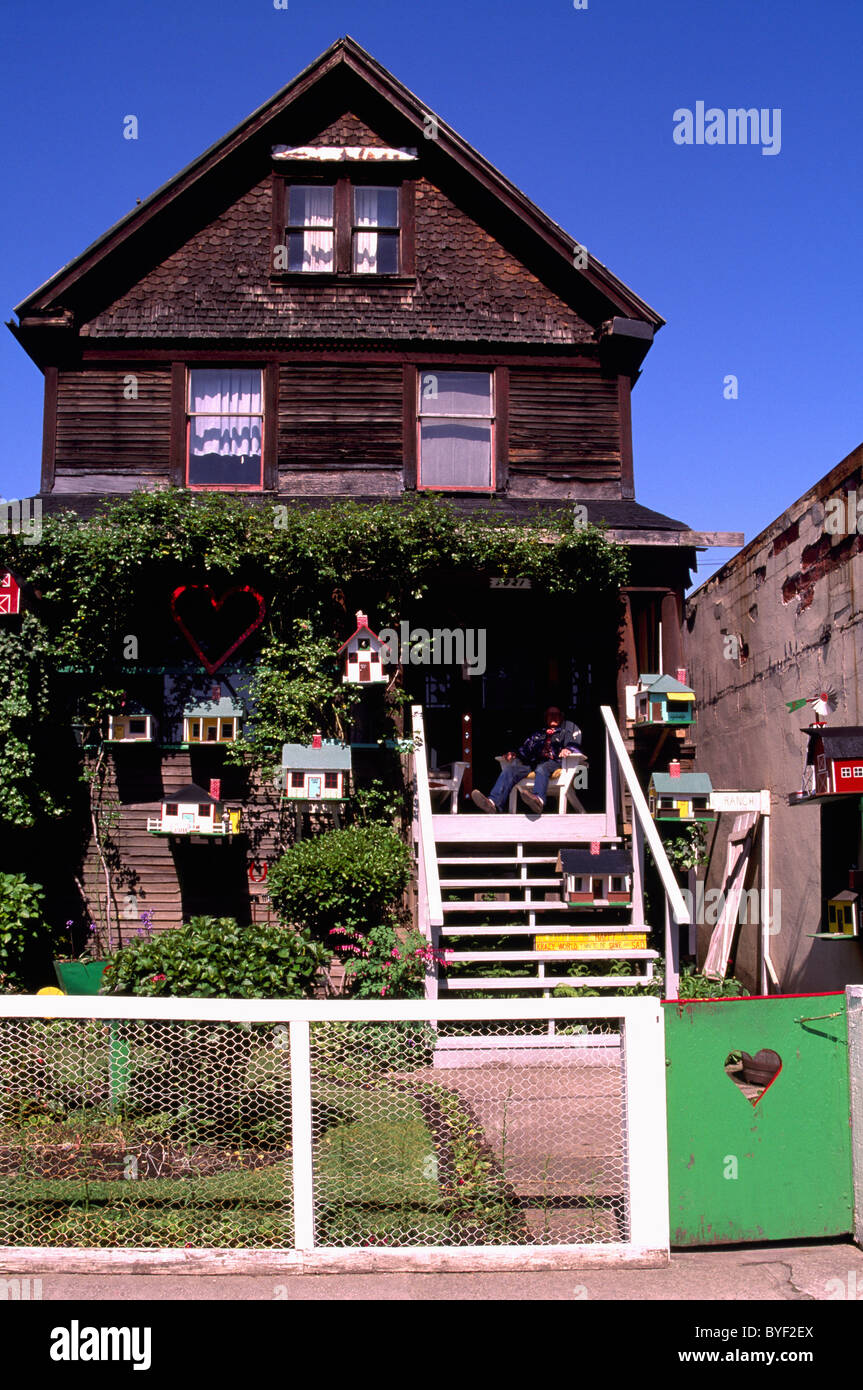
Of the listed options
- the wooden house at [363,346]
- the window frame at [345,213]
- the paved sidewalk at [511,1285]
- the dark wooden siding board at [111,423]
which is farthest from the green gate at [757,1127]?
the window frame at [345,213]

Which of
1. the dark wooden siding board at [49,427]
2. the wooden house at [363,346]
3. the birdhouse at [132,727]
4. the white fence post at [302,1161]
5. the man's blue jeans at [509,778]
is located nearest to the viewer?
the white fence post at [302,1161]

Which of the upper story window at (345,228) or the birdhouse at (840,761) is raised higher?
the upper story window at (345,228)

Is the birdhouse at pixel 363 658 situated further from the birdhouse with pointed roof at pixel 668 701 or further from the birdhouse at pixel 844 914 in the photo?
the birdhouse at pixel 844 914

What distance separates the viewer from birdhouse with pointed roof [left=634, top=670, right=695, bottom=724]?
984 centimetres

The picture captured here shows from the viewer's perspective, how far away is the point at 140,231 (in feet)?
38.6

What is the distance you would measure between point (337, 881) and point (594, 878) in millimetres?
2235

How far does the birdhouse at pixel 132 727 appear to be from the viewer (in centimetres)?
1030

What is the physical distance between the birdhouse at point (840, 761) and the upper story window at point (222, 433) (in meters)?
6.59

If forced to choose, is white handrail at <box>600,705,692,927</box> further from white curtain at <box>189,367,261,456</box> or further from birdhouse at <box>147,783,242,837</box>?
white curtain at <box>189,367,261,456</box>

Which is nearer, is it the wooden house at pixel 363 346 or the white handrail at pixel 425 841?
the white handrail at pixel 425 841

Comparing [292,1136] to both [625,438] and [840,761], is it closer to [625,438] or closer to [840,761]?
[840,761]

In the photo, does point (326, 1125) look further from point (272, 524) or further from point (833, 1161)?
point (272, 524)
